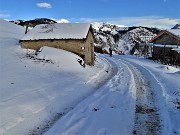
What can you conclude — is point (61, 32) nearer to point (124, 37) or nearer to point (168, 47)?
point (168, 47)

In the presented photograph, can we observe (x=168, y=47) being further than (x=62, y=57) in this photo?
Yes

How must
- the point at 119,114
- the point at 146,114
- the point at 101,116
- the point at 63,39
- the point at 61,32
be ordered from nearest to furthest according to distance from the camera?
the point at 101,116 → the point at 119,114 → the point at 146,114 → the point at 63,39 → the point at 61,32

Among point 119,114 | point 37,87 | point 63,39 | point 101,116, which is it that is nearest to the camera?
point 101,116

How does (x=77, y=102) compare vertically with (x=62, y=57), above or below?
below

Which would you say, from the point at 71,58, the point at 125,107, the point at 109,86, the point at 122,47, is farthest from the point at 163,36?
the point at 122,47

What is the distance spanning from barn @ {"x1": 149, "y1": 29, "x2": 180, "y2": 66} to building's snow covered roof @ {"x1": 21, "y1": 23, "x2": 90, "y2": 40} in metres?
14.6

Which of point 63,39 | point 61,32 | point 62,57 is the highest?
point 61,32

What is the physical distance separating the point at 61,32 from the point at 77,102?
47.7 ft

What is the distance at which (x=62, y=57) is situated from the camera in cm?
2275

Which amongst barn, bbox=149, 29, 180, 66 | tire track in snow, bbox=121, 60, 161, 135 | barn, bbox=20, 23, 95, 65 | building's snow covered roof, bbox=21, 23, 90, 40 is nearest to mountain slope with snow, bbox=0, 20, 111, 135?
barn, bbox=20, 23, 95, 65

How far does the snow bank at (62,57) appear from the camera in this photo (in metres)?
21.5

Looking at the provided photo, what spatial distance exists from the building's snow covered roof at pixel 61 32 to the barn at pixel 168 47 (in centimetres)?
1459

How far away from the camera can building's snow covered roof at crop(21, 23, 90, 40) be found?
83.9 feet

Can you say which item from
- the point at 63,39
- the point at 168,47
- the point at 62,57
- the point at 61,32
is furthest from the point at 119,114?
the point at 168,47
